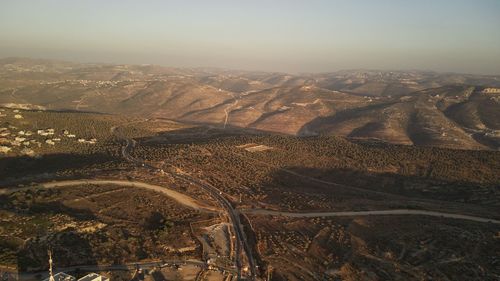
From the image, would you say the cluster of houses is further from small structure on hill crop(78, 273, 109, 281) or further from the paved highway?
small structure on hill crop(78, 273, 109, 281)

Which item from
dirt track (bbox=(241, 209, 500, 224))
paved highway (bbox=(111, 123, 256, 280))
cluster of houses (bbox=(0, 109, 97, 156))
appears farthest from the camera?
cluster of houses (bbox=(0, 109, 97, 156))

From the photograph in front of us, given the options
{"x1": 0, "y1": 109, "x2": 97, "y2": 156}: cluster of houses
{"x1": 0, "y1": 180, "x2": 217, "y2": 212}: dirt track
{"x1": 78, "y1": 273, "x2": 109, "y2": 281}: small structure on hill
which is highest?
{"x1": 0, "y1": 109, "x2": 97, "y2": 156}: cluster of houses

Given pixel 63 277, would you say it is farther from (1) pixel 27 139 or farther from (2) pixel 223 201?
(1) pixel 27 139

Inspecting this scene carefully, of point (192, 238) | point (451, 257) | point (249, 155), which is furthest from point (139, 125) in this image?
point (451, 257)

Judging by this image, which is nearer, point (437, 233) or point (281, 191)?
point (437, 233)

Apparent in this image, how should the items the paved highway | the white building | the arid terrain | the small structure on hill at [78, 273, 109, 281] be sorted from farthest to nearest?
the paved highway < the arid terrain < the small structure on hill at [78, 273, 109, 281] < the white building

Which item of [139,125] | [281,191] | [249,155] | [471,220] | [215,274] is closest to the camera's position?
[215,274]

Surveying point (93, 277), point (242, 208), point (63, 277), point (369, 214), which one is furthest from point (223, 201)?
point (63, 277)

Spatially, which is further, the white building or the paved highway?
the paved highway

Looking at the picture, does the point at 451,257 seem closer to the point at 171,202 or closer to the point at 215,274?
the point at 215,274

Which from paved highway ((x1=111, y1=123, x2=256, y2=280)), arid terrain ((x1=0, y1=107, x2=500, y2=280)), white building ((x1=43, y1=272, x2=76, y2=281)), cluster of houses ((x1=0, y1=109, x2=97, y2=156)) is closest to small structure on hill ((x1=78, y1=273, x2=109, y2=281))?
white building ((x1=43, y1=272, x2=76, y2=281))

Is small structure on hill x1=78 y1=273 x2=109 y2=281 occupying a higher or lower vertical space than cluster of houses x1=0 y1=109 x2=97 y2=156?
lower
